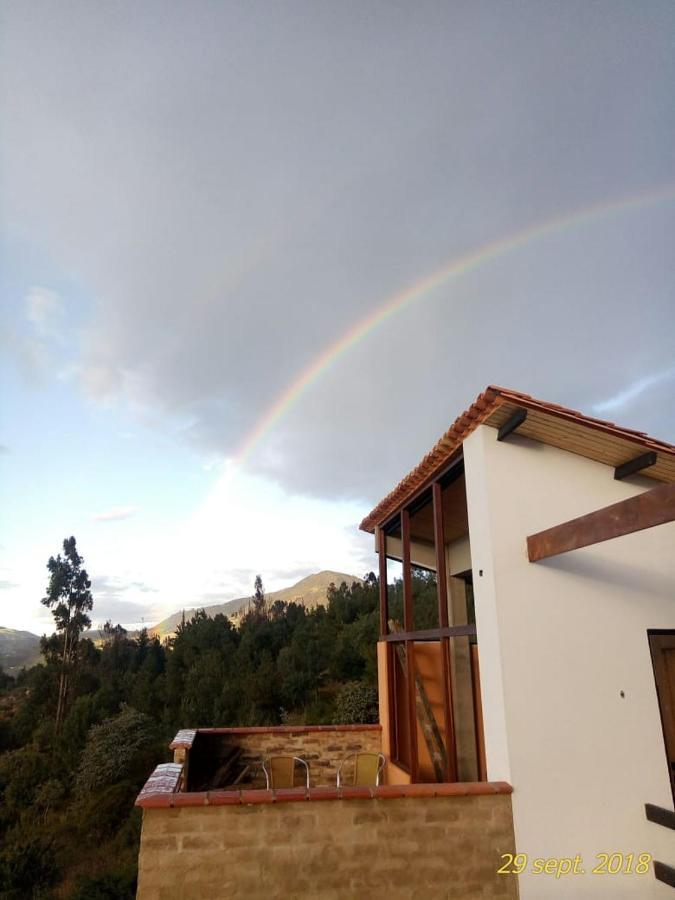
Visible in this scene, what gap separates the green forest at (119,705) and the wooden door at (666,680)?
10353 mm

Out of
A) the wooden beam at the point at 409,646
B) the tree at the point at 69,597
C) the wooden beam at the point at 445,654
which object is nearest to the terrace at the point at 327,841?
the wooden beam at the point at 445,654

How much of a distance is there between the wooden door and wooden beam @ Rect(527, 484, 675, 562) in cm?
154

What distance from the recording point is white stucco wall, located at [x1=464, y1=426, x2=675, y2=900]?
4293mm

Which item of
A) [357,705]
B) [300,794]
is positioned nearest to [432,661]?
[300,794]

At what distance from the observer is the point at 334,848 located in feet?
12.9

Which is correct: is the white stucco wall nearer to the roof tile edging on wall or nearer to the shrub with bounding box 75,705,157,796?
the roof tile edging on wall

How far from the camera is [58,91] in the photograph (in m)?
9.58

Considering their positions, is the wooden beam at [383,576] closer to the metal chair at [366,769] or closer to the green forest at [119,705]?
the metal chair at [366,769]

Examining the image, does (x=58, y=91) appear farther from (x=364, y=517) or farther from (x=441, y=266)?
(x=364, y=517)

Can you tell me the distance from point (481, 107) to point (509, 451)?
29.3 ft

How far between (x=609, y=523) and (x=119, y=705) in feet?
75.7

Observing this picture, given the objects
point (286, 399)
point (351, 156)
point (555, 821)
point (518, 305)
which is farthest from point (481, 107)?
point (555, 821)

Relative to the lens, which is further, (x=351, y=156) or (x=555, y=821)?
(x=351, y=156)

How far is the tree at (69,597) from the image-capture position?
26000 millimetres
